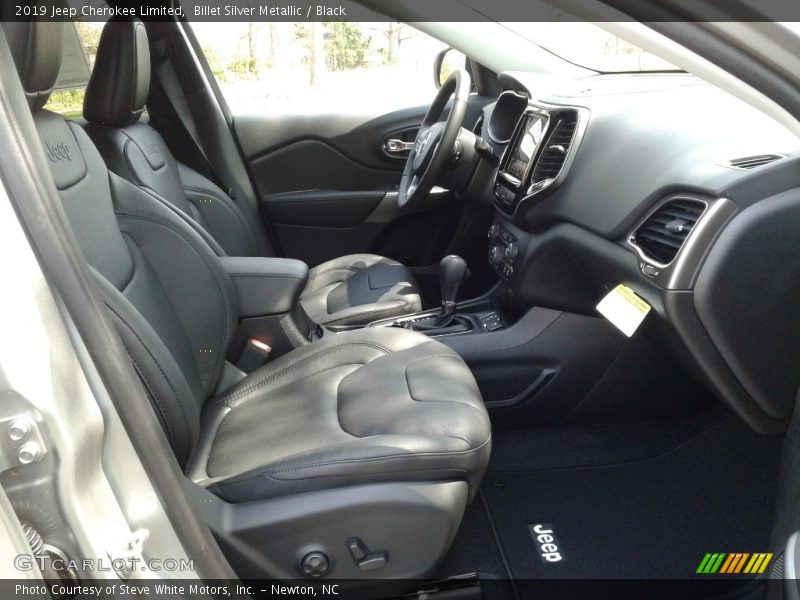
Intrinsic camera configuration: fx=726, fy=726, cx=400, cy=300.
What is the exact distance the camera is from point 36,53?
3.16 feet

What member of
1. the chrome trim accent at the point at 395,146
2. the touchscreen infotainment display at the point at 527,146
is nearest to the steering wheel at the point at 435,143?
the touchscreen infotainment display at the point at 527,146

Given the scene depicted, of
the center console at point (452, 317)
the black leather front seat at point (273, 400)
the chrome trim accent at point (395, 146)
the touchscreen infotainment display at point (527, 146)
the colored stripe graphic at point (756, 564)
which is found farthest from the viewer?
the chrome trim accent at point (395, 146)

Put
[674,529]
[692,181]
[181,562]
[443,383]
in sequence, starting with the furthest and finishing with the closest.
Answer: [674,529] → [443,383] → [692,181] → [181,562]

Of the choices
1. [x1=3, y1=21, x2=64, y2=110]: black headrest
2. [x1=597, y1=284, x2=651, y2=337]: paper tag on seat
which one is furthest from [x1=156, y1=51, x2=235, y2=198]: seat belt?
[x1=597, y1=284, x2=651, y2=337]: paper tag on seat

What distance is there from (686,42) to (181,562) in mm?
839

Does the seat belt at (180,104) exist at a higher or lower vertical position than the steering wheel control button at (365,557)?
higher

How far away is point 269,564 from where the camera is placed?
1064mm

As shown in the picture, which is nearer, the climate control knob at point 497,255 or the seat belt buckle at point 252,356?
the seat belt buckle at point 252,356

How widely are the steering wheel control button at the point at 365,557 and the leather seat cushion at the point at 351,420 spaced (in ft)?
0.31

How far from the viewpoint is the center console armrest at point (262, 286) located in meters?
1.66

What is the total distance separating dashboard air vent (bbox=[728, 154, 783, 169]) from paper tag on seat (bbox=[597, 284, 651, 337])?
28cm

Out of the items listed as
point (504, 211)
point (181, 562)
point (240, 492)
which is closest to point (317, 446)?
point (240, 492)

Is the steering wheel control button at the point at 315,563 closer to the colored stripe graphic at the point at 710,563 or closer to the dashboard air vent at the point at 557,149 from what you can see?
the colored stripe graphic at the point at 710,563

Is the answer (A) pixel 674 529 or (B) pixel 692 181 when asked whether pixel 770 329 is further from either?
(A) pixel 674 529
